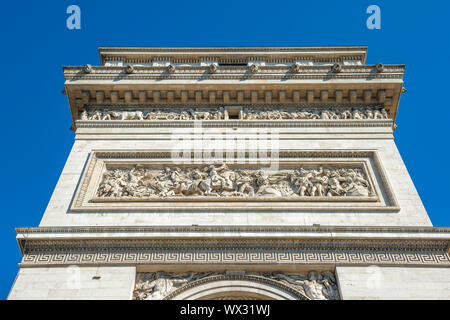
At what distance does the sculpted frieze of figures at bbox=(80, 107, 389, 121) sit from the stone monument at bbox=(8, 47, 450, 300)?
51 millimetres

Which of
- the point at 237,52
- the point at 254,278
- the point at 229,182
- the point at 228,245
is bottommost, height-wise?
the point at 254,278

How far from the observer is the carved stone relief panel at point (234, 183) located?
10453mm

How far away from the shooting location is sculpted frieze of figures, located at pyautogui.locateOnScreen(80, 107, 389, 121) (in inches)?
516

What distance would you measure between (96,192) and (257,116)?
15.1 feet

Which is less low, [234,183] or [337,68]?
[337,68]

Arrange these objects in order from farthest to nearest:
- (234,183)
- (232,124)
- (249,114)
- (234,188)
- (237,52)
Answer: (237,52) < (249,114) < (232,124) < (234,183) < (234,188)

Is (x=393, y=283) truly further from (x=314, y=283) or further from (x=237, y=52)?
(x=237, y=52)

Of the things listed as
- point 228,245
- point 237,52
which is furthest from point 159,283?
point 237,52

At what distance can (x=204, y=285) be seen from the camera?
900 cm

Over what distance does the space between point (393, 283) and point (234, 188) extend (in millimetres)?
3788

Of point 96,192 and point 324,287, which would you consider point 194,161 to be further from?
point 324,287

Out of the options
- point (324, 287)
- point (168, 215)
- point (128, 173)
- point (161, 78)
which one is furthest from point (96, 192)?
point (324, 287)

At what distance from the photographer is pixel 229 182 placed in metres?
11.1

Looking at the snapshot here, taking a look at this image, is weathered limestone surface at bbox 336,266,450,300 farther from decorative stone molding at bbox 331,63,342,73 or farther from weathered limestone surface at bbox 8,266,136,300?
decorative stone molding at bbox 331,63,342,73
